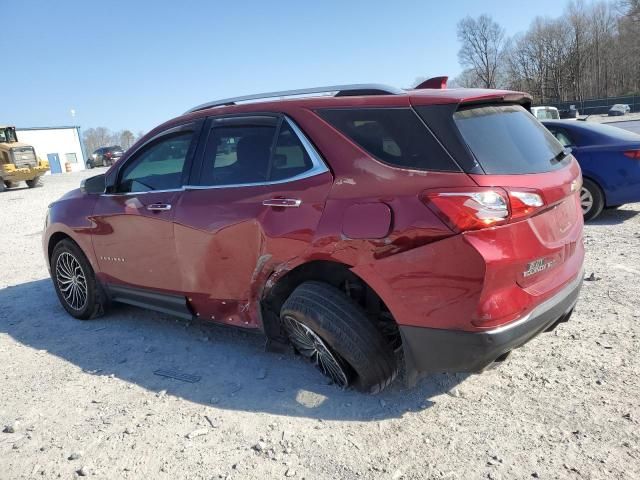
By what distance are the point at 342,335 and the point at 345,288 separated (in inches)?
13.3

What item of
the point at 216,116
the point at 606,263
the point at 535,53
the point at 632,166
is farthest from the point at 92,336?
the point at 535,53

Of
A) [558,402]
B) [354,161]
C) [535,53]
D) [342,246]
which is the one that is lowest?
[558,402]

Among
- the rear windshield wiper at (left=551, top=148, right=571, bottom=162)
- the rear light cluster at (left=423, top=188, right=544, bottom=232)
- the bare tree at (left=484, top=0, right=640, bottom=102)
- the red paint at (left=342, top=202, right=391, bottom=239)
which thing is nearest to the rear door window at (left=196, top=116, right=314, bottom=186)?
the red paint at (left=342, top=202, right=391, bottom=239)

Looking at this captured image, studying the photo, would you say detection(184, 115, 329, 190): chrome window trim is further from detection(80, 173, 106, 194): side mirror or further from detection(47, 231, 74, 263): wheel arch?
detection(47, 231, 74, 263): wheel arch

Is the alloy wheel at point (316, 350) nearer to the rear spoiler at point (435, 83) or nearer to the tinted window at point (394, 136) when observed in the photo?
the tinted window at point (394, 136)

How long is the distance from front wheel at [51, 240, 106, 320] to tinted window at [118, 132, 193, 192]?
3.03 ft

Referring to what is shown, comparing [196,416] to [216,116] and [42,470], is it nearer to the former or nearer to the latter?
[42,470]

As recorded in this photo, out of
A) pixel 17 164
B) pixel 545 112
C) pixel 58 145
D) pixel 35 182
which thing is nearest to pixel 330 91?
pixel 545 112

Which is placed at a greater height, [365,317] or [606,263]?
[365,317]

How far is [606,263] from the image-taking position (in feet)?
17.0

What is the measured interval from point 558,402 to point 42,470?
2.82 metres

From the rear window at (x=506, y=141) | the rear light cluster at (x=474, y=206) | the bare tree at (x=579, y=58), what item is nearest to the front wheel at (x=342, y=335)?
the rear light cluster at (x=474, y=206)

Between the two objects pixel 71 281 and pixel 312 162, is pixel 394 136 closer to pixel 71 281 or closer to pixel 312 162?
pixel 312 162

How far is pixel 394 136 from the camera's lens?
2.71m
